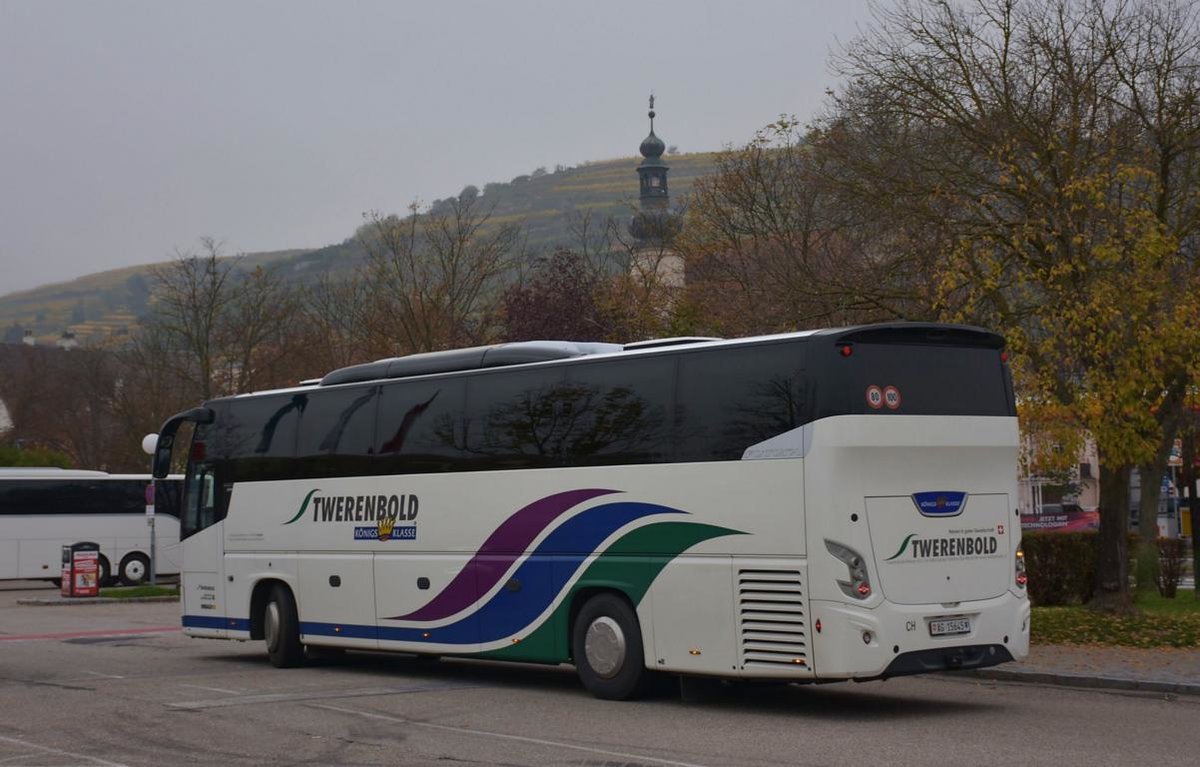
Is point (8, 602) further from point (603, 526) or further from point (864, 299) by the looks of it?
point (603, 526)

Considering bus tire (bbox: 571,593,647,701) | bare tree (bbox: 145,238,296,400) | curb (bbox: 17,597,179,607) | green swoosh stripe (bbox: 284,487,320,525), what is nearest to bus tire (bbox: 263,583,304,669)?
green swoosh stripe (bbox: 284,487,320,525)

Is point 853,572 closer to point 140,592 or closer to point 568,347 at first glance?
point 568,347

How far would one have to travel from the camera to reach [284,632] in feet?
61.3

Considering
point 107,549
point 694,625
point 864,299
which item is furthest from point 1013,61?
point 107,549

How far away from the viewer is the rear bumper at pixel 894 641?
12.5 meters

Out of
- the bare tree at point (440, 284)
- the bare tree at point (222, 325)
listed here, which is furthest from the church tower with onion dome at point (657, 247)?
the bare tree at point (222, 325)

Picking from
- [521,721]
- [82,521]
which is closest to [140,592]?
[82,521]

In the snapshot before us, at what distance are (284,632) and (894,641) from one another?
876cm

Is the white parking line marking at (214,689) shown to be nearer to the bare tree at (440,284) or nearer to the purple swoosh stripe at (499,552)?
the purple swoosh stripe at (499,552)

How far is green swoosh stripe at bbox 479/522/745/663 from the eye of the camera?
546 inches

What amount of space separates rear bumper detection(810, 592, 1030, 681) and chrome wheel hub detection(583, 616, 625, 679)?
2.39 meters

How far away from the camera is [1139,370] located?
18.8 meters

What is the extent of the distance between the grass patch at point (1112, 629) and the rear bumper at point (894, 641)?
6235 mm

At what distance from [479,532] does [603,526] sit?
1.97 m
